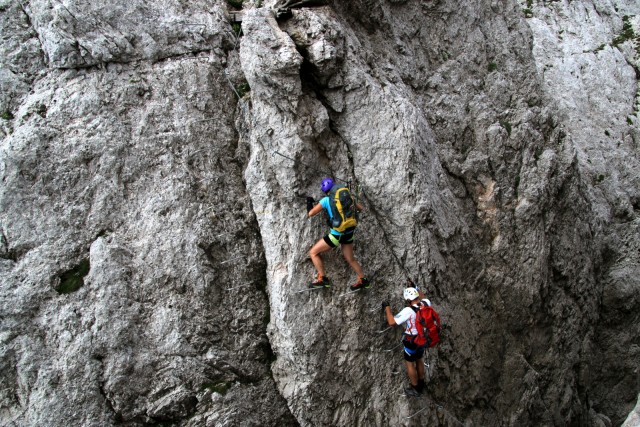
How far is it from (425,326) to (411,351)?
82 cm

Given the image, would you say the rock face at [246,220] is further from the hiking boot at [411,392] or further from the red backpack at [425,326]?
the red backpack at [425,326]

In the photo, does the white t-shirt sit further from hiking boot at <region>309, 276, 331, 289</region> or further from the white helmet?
hiking boot at <region>309, 276, 331, 289</region>

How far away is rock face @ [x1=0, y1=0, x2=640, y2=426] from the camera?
1025cm

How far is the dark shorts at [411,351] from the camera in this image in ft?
35.8

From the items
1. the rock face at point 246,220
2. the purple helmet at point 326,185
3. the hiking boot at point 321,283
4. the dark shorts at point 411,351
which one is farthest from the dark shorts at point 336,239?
the dark shorts at point 411,351

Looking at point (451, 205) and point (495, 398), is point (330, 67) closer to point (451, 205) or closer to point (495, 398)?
point (451, 205)

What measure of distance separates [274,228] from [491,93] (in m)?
8.97

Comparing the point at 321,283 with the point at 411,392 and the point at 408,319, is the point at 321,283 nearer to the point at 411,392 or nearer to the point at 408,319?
the point at 408,319

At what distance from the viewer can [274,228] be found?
11.1 meters

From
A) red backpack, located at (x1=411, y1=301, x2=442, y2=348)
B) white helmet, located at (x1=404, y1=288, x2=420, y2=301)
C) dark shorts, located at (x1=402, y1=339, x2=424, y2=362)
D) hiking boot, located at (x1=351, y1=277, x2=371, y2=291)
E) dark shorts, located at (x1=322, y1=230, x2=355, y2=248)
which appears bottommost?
dark shorts, located at (x1=402, y1=339, x2=424, y2=362)

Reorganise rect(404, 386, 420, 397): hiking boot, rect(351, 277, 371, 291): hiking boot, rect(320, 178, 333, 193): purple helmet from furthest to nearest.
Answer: rect(404, 386, 420, 397): hiking boot < rect(351, 277, 371, 291): hiking boot < rect(320, 178, 333, 193): purple helmet

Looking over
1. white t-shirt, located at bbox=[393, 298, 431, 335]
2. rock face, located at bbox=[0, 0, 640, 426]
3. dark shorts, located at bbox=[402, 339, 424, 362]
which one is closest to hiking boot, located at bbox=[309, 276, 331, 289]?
rock face, located at bbox=[0, 0, 640, 426]

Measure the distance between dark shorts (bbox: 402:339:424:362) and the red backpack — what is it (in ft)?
0.57

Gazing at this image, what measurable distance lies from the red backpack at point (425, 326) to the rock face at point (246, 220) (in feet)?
3.39
